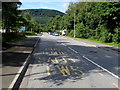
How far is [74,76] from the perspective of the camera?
24.1ft

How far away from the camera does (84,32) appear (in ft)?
157

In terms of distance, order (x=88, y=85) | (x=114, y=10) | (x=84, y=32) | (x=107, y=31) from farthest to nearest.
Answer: (x=84, y=32) < (x=107, y=31) < (x=114, y=10) < (x=88, y=85)

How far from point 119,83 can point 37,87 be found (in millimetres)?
3163

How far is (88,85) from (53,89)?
A: 1.34m

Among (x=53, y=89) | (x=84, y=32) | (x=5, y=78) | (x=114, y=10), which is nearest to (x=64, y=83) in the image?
(x=53, y=89)

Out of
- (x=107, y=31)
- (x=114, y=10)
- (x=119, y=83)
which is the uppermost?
(x=114, y=10)

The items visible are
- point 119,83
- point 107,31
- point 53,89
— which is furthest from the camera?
point 107,31

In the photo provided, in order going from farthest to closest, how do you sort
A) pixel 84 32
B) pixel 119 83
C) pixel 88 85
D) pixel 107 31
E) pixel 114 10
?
pixel 84 32 → pixel 107 31 → pixel 114 10 → pixel 119 83 → pixel 88 85

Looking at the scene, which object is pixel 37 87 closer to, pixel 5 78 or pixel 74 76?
pixel 5 78

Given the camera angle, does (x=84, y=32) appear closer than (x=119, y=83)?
No

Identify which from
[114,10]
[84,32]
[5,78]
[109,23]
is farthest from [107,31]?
[5,78]

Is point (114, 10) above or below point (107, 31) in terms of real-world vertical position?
above

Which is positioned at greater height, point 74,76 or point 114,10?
point 114,10

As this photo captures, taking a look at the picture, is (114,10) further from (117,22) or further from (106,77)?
(106,77)
